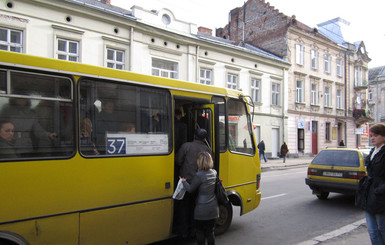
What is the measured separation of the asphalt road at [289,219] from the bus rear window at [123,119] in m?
2.01

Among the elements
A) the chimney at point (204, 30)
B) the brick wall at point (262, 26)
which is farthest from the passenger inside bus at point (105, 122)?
the brick wall at point (262, 26)

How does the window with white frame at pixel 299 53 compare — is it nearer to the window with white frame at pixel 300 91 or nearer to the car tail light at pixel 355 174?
the window with white frame at pixel 300 91

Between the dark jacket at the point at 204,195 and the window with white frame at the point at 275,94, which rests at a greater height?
the window with white frame at the point at 275,94

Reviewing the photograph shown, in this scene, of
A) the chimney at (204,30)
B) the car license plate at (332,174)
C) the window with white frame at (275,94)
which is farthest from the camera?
the chimney at (204,30)

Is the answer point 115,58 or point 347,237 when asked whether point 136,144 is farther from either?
point 115,58

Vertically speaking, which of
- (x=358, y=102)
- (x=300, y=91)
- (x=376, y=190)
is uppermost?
(x=300, y=91)

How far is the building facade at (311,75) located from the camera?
95.0 feet

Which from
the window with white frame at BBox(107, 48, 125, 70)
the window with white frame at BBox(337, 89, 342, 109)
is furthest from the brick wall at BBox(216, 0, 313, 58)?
the window with white frame at BBox(107, 48, 125, 70)

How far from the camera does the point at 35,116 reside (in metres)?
3.66

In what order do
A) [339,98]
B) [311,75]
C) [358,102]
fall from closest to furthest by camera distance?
[311,75] < [339,98] < [358,102]

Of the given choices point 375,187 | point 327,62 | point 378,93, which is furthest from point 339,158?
point 378,93

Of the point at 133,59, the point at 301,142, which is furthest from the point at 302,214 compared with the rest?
the point at 301,142

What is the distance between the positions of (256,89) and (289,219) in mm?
19902

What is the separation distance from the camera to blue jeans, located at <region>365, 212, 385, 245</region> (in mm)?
3908
